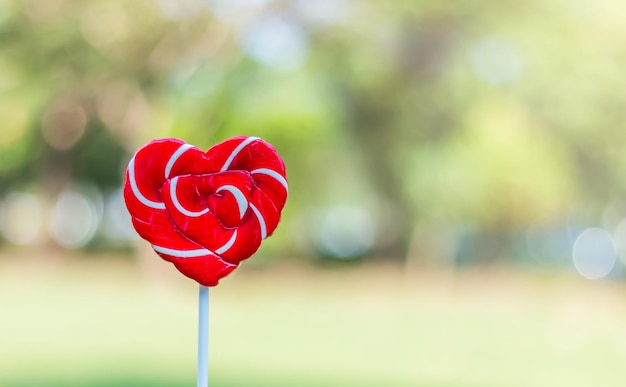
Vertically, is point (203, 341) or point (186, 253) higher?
point (186, 253)

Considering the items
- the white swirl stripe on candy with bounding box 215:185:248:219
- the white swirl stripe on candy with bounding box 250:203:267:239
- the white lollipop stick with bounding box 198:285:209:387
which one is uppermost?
the white swirl stripe on candy with bounding box 215:185:248:219

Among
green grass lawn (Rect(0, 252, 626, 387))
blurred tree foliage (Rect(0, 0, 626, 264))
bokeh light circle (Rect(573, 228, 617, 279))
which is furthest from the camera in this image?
bokeh light circle (Rect(573, 228, 617, 279))

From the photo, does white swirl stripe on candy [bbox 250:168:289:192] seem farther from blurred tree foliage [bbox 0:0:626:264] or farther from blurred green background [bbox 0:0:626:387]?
blurred tree foliage [bbox 0:0:626:264]

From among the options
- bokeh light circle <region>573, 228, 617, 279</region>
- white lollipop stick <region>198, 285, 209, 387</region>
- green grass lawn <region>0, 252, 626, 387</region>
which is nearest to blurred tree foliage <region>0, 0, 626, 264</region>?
green grass lawn <region>0, 252, 626, 387</region>

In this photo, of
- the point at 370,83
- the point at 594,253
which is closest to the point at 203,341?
the point at 370,83

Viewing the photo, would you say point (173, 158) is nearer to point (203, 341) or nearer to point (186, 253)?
point (186, 253)

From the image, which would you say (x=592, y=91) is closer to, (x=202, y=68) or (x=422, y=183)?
(x=422, y=183)

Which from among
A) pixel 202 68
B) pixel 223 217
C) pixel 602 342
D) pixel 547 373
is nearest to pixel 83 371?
pixel 547 373
